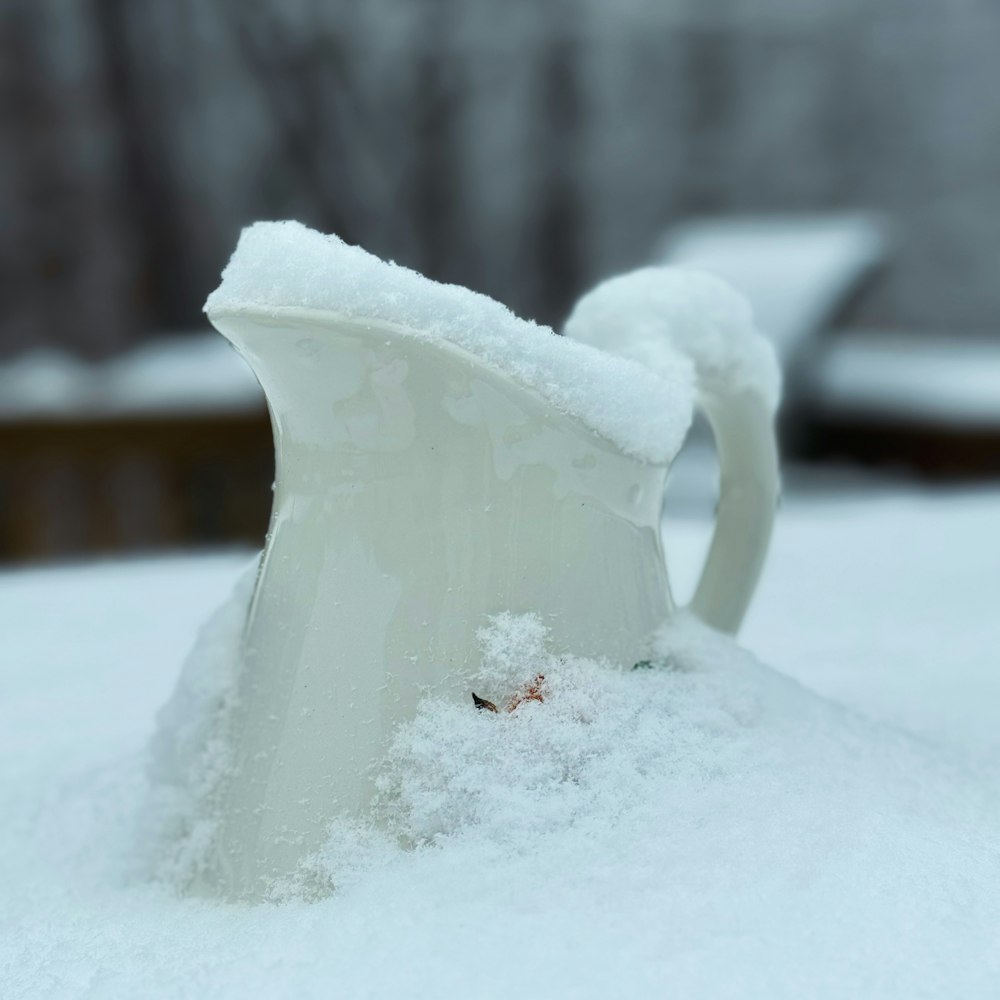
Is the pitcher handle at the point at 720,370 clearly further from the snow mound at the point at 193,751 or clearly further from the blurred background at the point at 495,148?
the blurred background at the point at 495,148

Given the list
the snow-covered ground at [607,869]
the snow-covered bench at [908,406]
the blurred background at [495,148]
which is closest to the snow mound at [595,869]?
the snow-covered ground at [607,869]

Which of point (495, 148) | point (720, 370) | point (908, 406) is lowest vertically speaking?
point (908, 406)

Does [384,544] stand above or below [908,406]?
above

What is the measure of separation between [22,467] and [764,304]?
1369 mm

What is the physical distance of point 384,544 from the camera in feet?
1.10

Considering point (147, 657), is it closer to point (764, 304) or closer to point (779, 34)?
point (764, 304)

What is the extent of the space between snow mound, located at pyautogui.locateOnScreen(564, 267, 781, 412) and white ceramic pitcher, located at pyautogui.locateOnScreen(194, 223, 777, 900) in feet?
0.21

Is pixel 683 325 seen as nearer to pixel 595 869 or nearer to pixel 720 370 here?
pixel 720 370

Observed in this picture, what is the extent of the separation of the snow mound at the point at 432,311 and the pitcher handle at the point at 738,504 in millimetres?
93

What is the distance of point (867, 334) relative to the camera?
8.49 ft

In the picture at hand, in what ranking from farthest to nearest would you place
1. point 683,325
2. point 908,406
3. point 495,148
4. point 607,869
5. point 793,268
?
point 495,148, point 793,268, point 908,406, point 683,325, point 607,869

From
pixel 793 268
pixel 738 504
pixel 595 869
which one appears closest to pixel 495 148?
pixel 793 268

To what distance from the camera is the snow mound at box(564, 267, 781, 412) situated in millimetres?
396

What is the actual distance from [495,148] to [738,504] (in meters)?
3.59
